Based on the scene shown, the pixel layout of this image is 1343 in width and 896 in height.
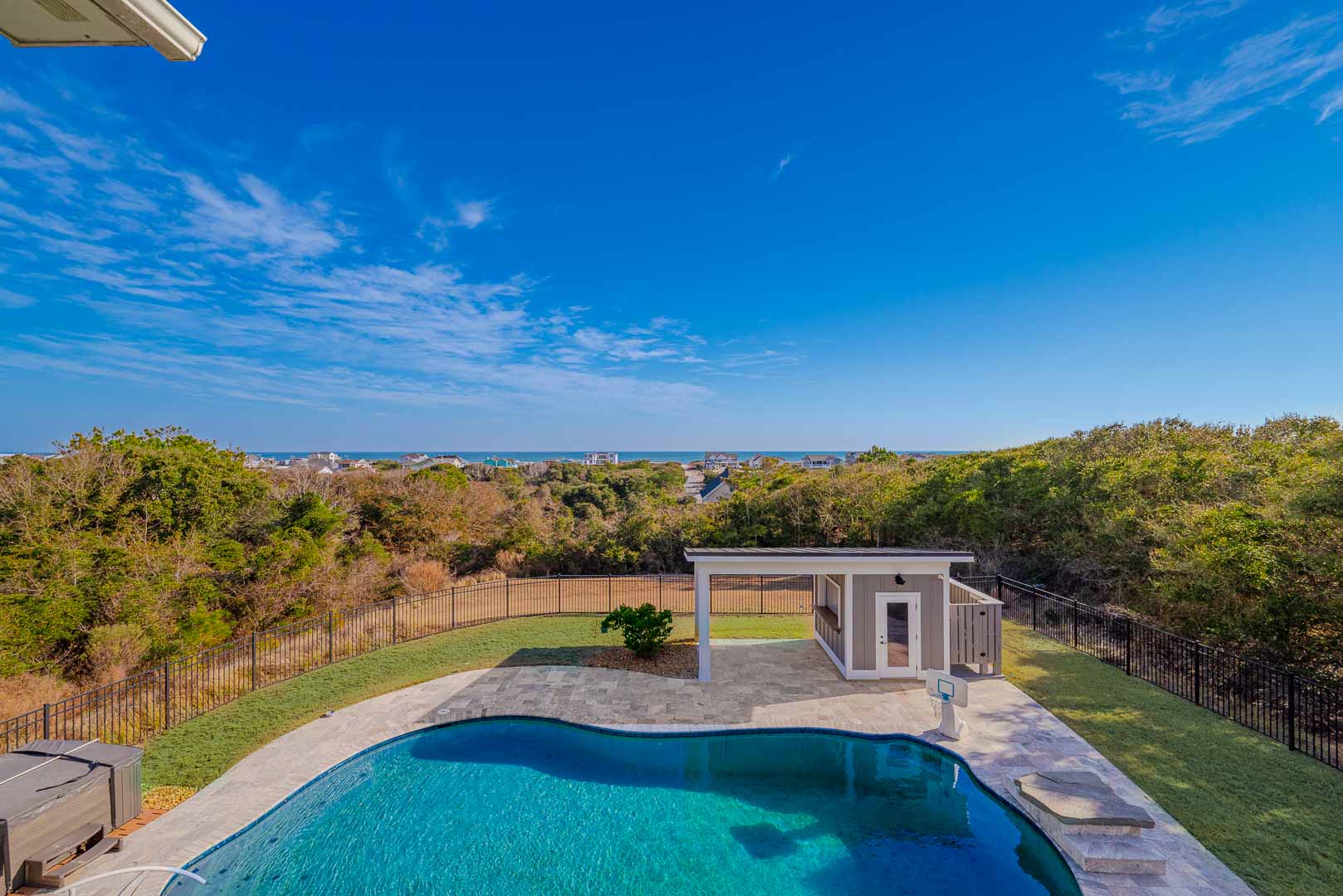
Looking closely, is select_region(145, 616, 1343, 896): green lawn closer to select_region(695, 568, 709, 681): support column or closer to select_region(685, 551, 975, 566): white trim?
select_region(685, 551, 975, 566): white trim

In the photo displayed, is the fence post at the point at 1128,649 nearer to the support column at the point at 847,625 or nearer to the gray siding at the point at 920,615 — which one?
the gray siding at the point at 920,615

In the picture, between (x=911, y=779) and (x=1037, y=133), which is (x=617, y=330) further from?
(x=911, y=779)

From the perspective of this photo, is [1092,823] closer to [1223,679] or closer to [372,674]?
[1223,679]

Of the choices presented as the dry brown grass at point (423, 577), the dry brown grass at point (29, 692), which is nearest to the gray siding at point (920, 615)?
the dry brown grass at point (423, 577)

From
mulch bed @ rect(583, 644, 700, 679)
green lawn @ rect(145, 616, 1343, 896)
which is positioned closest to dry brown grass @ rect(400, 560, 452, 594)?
green lawn @ rect(145, 616, 1343, 896)

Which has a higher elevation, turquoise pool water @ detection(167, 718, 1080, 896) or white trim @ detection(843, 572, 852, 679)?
white trim @ detection(843, 572, 852, 679)

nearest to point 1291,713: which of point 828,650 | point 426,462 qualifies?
point 828,650
